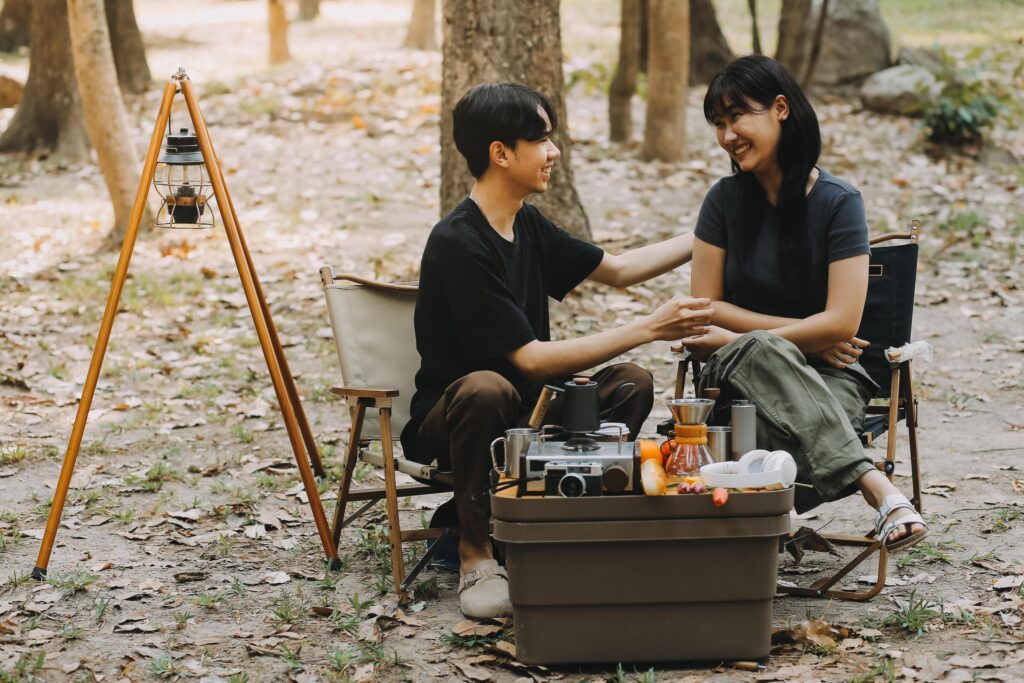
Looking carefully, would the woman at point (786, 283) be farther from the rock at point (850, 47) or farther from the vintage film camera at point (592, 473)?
the rock at point (850, 47)

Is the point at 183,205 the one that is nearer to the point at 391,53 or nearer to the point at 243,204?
the point at 243,204

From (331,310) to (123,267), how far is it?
71cm

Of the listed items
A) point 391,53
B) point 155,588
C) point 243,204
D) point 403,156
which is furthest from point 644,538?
point 391,53

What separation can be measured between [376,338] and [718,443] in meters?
1.37

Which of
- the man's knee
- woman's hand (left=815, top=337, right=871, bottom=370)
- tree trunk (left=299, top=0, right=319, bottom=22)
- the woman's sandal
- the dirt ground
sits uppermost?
tree trunk (left=299, top=0, right=319, bottom=22)

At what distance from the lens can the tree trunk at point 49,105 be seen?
33.7 feet

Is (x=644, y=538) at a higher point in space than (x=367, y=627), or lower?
higher

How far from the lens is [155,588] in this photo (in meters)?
3.83

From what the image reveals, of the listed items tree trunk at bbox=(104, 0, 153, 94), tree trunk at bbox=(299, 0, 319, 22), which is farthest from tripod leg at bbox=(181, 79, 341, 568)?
tree trunk at bbox=(299, 0, 319, 22)

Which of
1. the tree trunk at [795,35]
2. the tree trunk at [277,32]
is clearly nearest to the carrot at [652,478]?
the tree trunk at [795,35]

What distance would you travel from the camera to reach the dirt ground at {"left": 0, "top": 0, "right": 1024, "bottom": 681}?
3309 mm

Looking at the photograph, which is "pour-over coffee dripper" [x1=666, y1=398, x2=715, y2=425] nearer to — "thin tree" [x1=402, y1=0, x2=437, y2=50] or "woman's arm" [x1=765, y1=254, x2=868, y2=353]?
"woman's arm" [x1=765, y1=254, x2=868, y2=353]

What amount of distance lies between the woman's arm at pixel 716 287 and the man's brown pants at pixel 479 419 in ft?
1.13

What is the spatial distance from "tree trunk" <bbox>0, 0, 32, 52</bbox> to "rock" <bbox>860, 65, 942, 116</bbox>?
12088 millimetres
